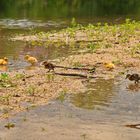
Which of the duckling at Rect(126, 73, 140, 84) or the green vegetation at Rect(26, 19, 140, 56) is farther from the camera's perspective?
the green vegetation at Rect(26, 19, 140, 56)

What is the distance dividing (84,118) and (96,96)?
147 cm

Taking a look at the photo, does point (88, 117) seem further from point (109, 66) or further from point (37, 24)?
point (37, 24)

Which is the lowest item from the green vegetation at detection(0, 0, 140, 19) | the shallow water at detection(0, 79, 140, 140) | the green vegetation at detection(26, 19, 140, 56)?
the shallow water at detection(0, 79, 140, 140)

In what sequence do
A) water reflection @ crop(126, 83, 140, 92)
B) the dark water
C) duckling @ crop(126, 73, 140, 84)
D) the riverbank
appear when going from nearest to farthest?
the riverbank
water reflection @ crop(126, 83, 140, 92)
duckling @ crop(126, 73, 140, 84)
the dark water

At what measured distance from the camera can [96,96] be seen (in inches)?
357

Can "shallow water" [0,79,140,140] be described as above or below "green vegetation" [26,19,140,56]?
below

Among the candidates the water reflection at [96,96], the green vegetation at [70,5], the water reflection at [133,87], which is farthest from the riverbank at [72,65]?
the green vegetation at [70,5]

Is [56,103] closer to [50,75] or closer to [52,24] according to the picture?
[50,75]

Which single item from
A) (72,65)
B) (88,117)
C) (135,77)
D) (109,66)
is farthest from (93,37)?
(88,117)

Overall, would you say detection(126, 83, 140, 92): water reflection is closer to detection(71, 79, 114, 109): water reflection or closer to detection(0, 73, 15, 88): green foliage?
detection(71, 79, 114, 109): water reflection

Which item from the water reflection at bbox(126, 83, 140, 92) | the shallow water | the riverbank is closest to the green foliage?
the riverbank

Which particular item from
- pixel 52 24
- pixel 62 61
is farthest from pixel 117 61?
pixel 52 24

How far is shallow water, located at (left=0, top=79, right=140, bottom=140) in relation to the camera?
6.87m

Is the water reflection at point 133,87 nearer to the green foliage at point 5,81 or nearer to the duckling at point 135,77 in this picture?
the duckling at point 135,77
